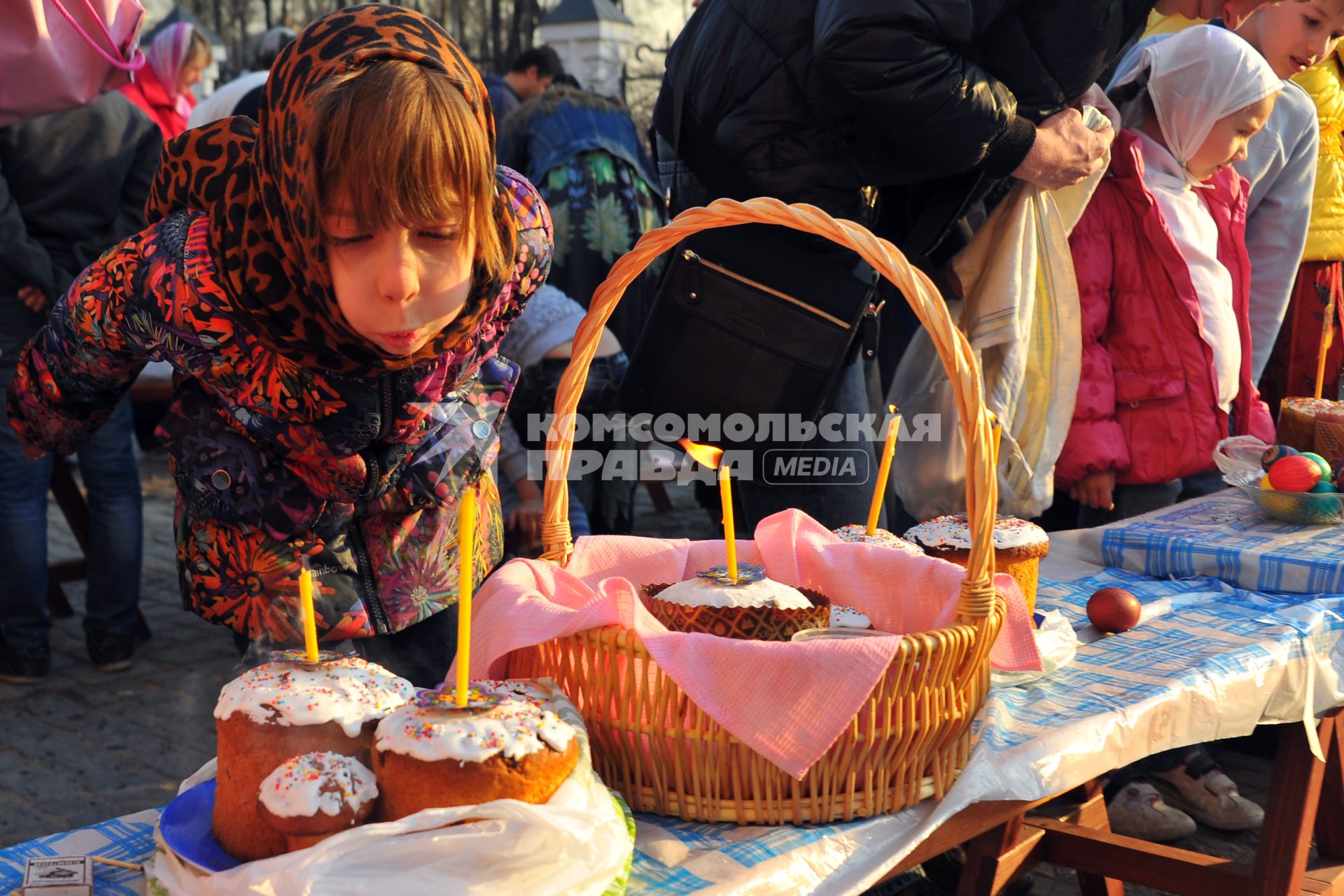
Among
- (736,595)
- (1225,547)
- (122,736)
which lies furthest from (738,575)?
(122,736)

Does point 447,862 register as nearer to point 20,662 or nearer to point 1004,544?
point 1004,544

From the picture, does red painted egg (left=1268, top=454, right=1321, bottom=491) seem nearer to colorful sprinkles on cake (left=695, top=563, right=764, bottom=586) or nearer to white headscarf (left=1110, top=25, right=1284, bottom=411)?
white headscarf (left=1110, top=25, right=1284, bottom=411)

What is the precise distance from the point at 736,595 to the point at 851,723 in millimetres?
249

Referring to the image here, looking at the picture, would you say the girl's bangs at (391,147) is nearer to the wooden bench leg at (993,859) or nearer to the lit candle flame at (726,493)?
the lit candle flame at (726,493)

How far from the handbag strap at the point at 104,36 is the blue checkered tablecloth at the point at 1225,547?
79.8 inches

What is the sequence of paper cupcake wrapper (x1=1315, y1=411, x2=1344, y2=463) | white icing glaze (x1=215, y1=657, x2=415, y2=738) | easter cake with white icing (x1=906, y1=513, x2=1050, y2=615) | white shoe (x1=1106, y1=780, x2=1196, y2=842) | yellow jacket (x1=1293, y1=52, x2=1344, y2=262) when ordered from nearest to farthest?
1. white icing glaze (x1=215, y1=657, x2=415, y2=738)
2. easter cake with white icing (x1=906, y1=513, x2=1050, y2=615)
3. paper cupcake wrapper (x1=1315, y1=411, x2=1344, y2=463)
4. white shoe (x1=1106, y1=780, x2=1196, y2=842)
5. yellow jacket (x1=1293, y1=52, x2=1344, y2=262)

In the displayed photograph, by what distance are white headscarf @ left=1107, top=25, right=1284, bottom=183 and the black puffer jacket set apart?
2.77 feet

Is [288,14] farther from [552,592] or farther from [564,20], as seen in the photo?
[552,592]

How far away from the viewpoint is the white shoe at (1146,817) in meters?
2.74

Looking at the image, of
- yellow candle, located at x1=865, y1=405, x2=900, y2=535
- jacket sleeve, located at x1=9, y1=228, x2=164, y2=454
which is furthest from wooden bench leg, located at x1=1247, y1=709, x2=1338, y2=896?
jacket sleeve, located at x1=9, y1=228, x2=164, y2=454

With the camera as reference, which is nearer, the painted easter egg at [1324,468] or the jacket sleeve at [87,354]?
the jacket sleeve at [87,354]

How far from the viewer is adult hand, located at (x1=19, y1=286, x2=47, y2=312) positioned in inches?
140

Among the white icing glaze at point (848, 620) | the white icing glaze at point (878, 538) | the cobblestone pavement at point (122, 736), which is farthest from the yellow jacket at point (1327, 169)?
the white icing glaze at point (848, 620)

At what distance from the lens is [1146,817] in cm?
275
